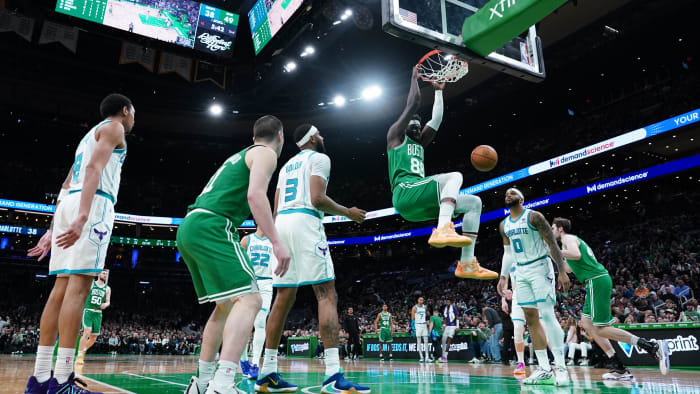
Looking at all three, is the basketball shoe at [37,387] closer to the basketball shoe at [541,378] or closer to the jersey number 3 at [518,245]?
the basketball shoe at [541,378]

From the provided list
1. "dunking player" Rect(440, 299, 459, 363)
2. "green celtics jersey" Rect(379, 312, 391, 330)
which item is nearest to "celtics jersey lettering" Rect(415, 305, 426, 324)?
"dunking player" Rect(440, 299, 459, 363)

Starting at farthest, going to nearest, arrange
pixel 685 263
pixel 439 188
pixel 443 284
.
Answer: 1. pixel 443 284
2. pixel 685 263
3. pixel 439 188

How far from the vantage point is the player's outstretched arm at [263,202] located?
2834 millimetres

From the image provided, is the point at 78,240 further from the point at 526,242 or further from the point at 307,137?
the point at 526,242

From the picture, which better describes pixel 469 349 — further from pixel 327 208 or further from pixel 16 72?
pixel 16 72

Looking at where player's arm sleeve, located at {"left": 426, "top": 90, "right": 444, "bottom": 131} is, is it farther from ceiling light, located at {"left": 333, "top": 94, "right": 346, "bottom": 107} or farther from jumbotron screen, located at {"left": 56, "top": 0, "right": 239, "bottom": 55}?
ceiling light, located at {"left": 333, "top": 94, "right": 346, "bottom": 107}

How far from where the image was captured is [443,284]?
26.3m

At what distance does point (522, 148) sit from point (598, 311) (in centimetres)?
2185

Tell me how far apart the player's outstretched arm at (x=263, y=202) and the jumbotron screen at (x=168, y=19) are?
12058 mm

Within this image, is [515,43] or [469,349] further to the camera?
[469,349]

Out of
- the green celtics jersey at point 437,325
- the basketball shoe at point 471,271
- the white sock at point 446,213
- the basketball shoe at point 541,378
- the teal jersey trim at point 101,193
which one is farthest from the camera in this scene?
the green celtics jersey at point 437,325

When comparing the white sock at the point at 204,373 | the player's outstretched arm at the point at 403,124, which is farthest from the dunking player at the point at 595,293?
the white sock at the point at 204,373

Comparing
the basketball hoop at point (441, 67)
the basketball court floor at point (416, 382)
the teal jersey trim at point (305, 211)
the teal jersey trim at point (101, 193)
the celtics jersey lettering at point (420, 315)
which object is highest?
the basketball hoop at point (441, 67)

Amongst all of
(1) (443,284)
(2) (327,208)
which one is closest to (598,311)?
(2) (327,208)
